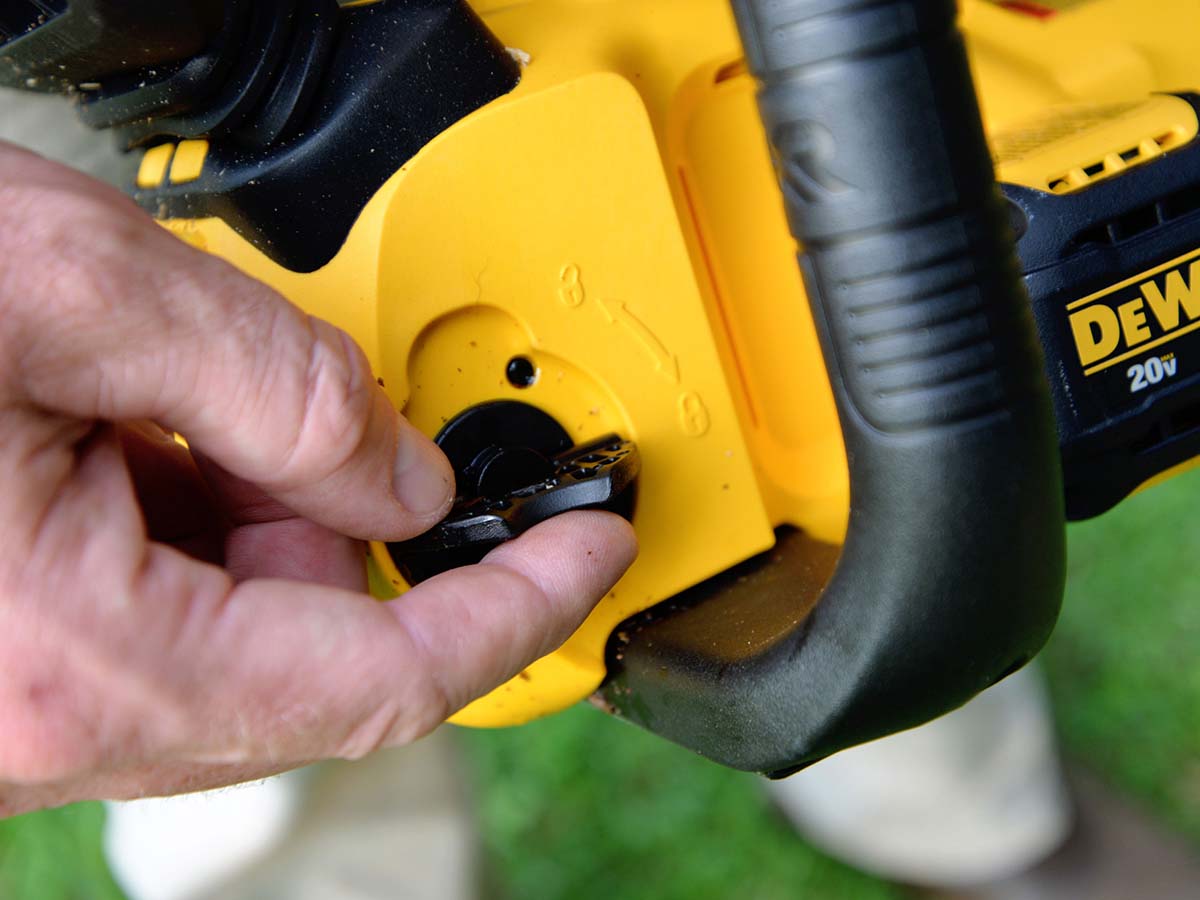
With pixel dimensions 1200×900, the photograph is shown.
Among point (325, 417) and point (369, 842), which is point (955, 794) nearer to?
point (369, 842)

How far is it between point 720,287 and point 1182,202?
1.14 feet

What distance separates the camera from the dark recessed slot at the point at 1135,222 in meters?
0.84

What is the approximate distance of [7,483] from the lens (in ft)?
1.66

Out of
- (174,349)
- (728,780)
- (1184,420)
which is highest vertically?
(174,349)

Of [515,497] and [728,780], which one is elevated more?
[515,497]

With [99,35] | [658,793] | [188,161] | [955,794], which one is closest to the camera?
[99,35]

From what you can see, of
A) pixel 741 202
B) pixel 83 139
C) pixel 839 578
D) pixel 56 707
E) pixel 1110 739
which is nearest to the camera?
pixel 56 707

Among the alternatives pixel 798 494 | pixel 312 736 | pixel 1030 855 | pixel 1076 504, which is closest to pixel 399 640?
pixel 312 736

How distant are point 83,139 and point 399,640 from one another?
1099 mm

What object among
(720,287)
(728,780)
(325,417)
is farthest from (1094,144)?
(728,780)

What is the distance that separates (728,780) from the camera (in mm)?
1792

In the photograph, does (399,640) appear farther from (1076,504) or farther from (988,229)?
(1076,504)

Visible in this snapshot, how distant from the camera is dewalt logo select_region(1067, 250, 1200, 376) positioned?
81 cm

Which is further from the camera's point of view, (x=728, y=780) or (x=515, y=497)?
(x=728, y=780)
